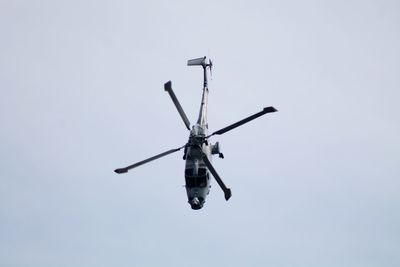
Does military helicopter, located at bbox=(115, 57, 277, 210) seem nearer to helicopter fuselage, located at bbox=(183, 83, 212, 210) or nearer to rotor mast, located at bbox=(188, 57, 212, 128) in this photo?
helicopter fuselage, located at bbox=(183, 83, 212, 210)

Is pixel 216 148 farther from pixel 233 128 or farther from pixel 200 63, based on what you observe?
pixel 200 63

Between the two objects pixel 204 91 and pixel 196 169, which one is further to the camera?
pixel 204 91

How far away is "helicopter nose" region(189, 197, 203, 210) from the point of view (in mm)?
34906

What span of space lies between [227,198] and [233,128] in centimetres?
505

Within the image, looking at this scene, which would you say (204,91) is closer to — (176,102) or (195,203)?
(176,102)

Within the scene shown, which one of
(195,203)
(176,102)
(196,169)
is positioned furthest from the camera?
(195,203)

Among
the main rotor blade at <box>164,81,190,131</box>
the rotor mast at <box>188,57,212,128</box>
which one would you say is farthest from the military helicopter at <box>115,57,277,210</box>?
the rotor mast at <box>188,57,212,128</box>

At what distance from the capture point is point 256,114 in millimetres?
31625

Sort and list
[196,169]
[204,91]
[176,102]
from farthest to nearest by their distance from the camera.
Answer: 1. [204,91]
2. [196,169]
3. [176,102]

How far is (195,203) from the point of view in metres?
34.9

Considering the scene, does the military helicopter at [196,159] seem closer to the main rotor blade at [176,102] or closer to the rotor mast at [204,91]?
the main rotor blade at [176,102]

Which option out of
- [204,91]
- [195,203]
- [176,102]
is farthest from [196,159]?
[204,91]

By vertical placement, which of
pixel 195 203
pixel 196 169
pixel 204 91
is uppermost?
pixel 204 91

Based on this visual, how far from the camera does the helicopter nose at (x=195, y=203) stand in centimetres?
3491
